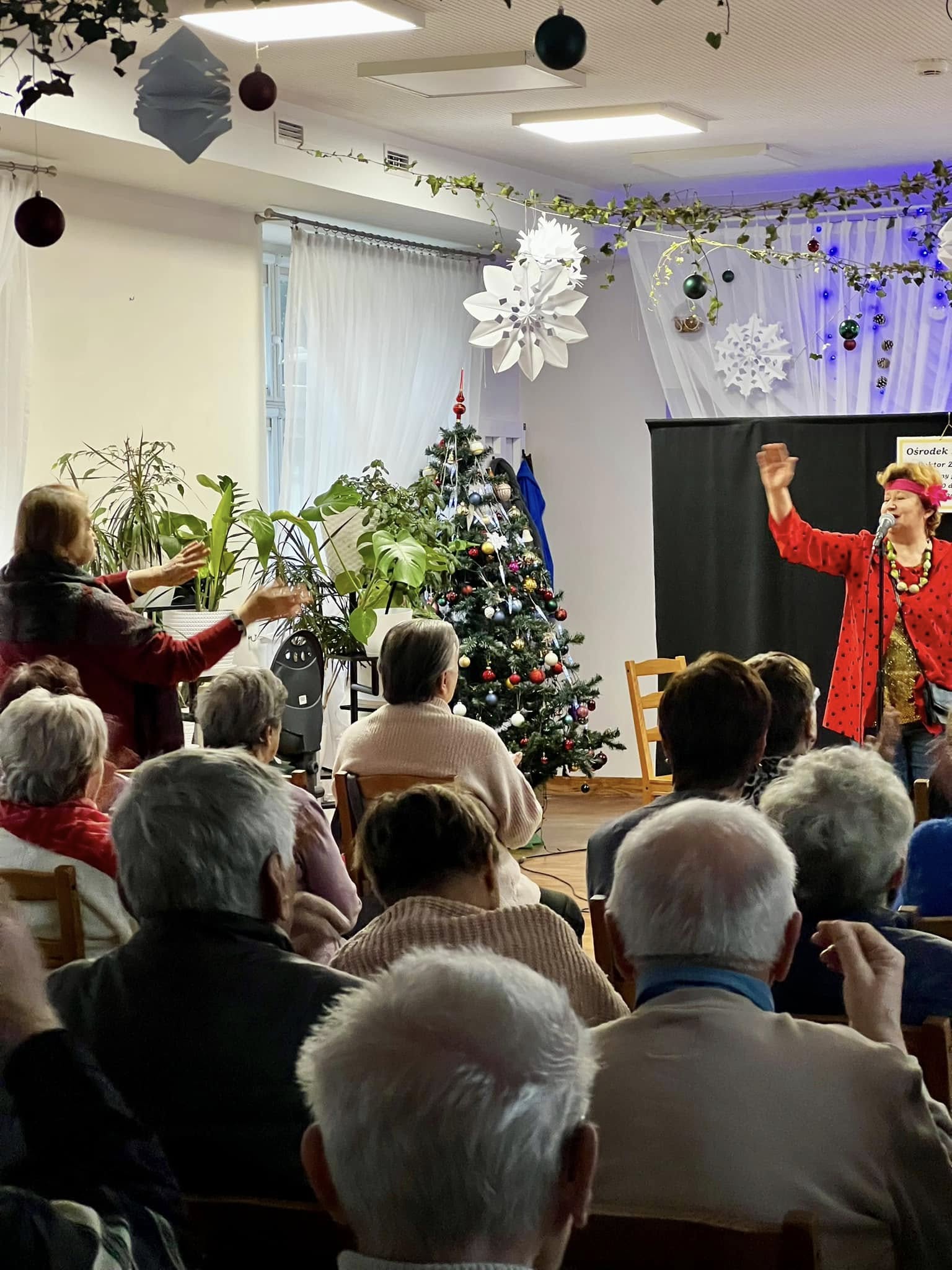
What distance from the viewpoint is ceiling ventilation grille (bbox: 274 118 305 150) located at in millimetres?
6555

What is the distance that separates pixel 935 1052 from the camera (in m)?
2.05

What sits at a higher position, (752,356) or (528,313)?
(752,356)

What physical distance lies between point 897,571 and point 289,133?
318cm

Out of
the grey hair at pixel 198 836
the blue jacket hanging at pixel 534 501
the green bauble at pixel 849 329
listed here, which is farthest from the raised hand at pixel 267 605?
the blue jacket hanging at pixel 534 501

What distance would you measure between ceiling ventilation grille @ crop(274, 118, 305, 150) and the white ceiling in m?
0.11

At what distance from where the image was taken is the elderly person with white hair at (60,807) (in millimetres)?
2871

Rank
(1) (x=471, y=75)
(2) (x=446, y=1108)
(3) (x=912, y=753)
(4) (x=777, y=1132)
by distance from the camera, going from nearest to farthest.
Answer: (2) (x=446, y=1108) → (4) (x=777, y=1132) → (3) (x=912, y=753) → (1) (x=471, y=75)

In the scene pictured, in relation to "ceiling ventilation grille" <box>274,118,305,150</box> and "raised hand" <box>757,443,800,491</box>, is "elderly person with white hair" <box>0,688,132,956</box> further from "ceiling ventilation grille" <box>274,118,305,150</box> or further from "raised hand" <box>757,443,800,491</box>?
"ceiling ventilation grille" <box>274,118,305,150</box>

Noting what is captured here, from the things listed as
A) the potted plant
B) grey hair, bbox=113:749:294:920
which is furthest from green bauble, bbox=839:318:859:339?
grey hair, bbox=113:749:294:920

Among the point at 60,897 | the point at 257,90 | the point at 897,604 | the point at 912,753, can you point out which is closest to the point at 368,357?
the point at 897,604

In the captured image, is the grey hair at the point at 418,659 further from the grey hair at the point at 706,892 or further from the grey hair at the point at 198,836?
the grey hair at the point at 706,892

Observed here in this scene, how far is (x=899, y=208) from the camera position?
7906 mm

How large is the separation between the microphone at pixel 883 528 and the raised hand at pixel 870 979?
3.31 m

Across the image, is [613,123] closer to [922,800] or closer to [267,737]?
[922,800]
